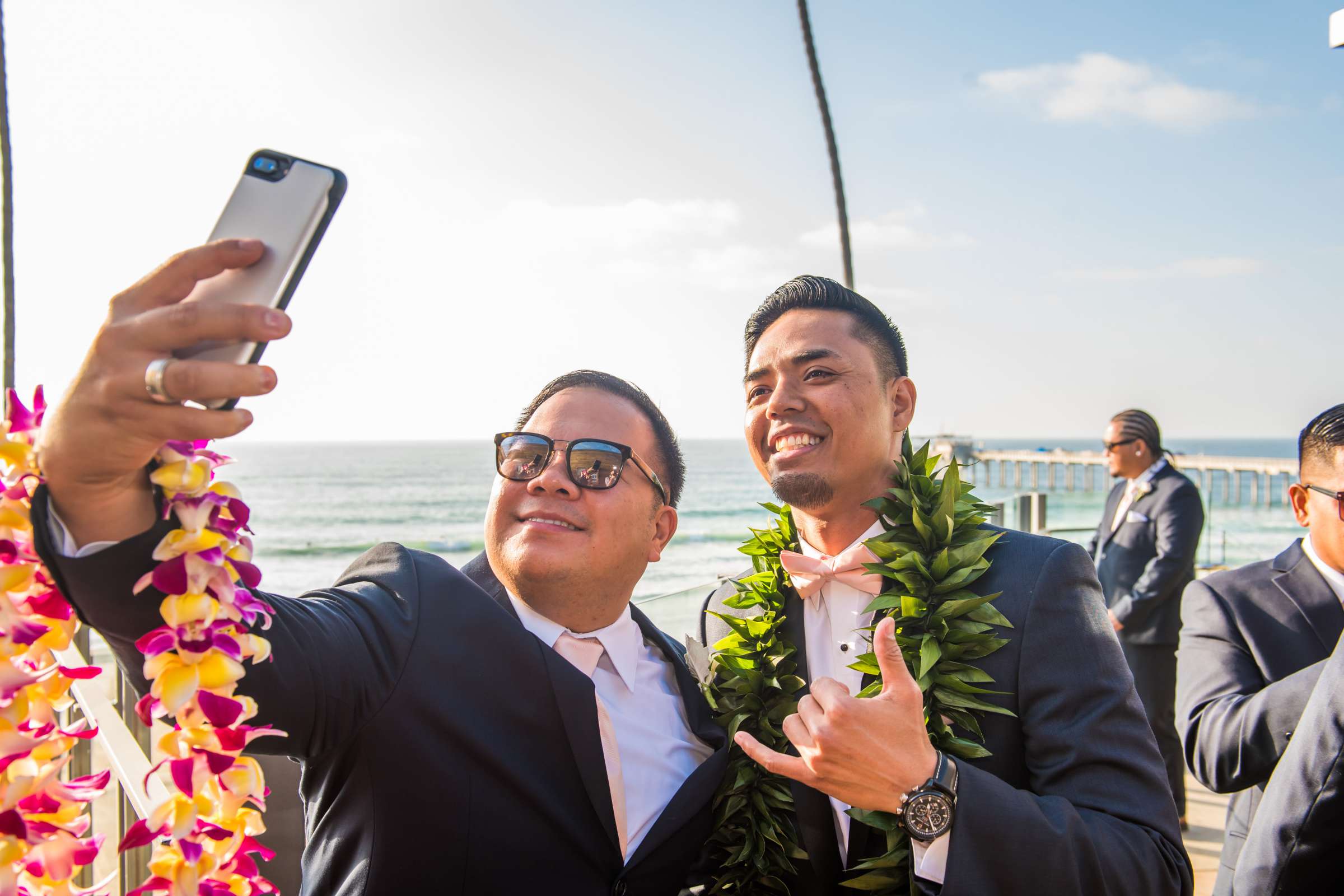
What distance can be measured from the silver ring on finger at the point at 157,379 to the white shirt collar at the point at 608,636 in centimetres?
154

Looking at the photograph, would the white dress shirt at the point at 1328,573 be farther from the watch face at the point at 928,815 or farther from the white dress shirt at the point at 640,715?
the white dress shirt at the point at 640,715

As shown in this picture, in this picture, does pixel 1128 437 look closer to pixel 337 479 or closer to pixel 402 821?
pixel 402 821

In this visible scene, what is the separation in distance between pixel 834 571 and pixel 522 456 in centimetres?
102

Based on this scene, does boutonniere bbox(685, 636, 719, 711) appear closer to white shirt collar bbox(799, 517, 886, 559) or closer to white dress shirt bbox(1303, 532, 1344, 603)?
white shirt collar bbox(799, 517, 886, 559)

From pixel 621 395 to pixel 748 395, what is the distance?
0.48 m

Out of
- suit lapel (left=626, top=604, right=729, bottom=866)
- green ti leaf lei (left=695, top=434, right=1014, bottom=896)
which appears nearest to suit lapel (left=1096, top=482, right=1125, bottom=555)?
green ti leaf lei (left=695, top=434, right=1014, bottom=896)

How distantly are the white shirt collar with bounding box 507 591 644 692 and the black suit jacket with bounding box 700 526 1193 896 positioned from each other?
59cm

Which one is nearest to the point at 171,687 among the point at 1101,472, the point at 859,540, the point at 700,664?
the point at 700,664

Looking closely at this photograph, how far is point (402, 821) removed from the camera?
184cm

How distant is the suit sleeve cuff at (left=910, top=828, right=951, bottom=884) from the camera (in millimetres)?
1857

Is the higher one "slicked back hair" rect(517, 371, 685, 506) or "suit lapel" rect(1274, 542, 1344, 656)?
"slicked back hair" rect(517, 371, 685, 506)

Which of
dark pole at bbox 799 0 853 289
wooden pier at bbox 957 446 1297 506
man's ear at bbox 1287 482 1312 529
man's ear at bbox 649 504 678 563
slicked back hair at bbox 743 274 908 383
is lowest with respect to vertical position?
wooden pier at bbox 957 446 1297 506

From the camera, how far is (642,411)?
2.88m

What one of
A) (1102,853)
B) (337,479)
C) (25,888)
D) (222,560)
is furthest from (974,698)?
(337,479)
